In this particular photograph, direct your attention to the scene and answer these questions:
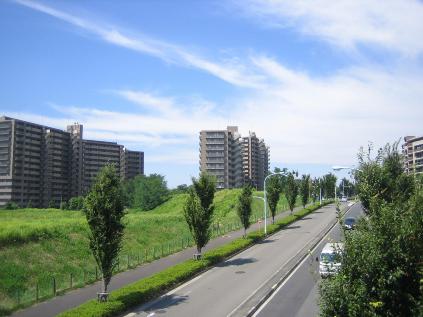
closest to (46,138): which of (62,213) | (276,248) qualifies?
(62,213)

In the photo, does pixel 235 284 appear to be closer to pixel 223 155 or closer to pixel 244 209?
pixel 244 209

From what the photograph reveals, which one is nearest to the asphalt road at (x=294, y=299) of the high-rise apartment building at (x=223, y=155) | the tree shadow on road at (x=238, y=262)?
the tree shadow on road at (x=238, y=262)

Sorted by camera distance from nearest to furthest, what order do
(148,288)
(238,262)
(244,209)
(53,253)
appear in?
(148,288) < (238,262) < (53,253) < (244,209)

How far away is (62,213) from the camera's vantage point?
281ft

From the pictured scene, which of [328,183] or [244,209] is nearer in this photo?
[244,209]

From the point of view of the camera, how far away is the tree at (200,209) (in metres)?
33.1

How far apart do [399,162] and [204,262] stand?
14990 millimetres

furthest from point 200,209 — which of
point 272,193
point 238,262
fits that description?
point 272,193

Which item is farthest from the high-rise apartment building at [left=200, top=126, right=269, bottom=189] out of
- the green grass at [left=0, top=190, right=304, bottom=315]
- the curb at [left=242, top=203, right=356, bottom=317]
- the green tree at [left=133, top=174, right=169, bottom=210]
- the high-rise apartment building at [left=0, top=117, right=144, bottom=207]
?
the curb at [left=242, top=203, right=356, bottom=317]

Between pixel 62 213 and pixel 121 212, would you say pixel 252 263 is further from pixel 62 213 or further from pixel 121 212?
pixel 62 213

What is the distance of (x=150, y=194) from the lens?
406 feet

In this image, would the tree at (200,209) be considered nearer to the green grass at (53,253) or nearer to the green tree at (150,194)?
the green grass at (53,253)

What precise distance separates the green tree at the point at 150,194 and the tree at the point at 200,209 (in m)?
88.6

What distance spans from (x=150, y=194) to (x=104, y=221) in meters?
103
